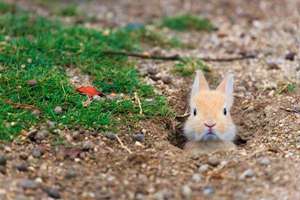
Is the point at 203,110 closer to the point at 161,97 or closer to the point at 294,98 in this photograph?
the point at 161,97

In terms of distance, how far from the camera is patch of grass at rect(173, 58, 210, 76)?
792cm

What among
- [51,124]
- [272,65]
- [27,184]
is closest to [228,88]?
[272,65]

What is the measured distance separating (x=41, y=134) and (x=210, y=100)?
1615 millimetres

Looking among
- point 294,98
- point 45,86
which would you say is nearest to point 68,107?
point 45,86

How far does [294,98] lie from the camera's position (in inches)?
285

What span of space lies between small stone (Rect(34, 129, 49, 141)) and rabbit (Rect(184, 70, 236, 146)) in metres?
1.34

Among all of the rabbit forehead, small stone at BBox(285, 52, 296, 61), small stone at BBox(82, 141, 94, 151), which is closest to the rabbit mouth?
the rabbit forehead

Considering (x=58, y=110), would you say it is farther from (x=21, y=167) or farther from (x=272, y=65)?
(x=272, y=65)

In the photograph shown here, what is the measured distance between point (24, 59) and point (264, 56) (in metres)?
3.01

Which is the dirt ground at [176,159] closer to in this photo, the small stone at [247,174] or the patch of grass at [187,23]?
the small stone at [247,174]

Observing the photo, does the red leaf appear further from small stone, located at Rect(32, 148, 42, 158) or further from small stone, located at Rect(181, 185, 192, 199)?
small stone, located at Rect(181, 185, 192, 199)

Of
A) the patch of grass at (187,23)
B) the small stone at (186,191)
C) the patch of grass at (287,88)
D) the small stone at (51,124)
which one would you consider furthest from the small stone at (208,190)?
the patch of grass at (187,23)

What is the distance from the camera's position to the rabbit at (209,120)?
6.33 m

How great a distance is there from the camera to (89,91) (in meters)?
6.98
